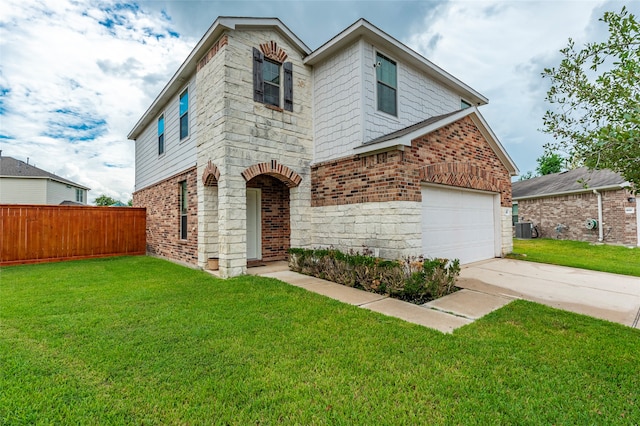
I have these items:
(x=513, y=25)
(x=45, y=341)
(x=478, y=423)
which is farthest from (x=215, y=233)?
(x=513, y=25)

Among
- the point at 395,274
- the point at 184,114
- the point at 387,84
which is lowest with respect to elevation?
the point at 395,274

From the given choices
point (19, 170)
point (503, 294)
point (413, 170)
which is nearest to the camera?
point (503, 294)

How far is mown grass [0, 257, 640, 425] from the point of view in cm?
226

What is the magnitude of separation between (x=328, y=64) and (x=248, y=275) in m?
6.33

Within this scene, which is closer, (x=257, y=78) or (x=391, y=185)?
(x=391, y=185)

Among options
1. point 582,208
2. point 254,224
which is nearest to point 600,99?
point 254,224

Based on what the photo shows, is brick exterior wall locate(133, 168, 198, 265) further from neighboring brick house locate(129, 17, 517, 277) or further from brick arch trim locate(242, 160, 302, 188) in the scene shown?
brick arch trim locate(242, 160, 302, 188)

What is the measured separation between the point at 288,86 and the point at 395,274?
604cm

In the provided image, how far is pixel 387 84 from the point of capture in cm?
822

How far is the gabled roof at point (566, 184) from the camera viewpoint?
13.9 metres

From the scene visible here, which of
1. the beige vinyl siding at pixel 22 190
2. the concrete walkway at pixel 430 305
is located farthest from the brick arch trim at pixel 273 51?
the beige vinyl siding at pixel 22 190

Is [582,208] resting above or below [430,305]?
above

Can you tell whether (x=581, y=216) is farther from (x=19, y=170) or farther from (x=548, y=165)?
(x=19, y=170)

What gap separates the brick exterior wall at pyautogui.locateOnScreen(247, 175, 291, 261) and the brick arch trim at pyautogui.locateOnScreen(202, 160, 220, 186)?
1502 millimetres
